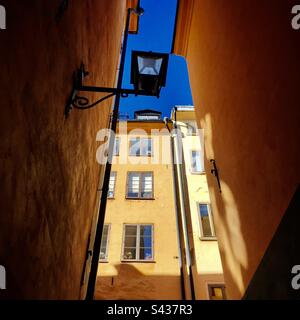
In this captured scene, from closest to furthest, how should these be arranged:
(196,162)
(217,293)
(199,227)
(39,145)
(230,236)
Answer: (39,145), (230,236), (217,293), (199,227), (196,162)

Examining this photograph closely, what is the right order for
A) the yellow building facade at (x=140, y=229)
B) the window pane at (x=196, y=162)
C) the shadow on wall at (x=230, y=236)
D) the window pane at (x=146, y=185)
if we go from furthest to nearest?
the window pane at (x=196, y=162) → the window pane at (x=146, y=185) → the yellow building facade at (x=140, y=229) → the shadow on wall at (x=230, y=236)

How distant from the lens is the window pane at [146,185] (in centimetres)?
1698

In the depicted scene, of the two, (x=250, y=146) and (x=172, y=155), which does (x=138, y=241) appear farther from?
(x=250, y=146)

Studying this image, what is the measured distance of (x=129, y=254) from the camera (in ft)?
46.9

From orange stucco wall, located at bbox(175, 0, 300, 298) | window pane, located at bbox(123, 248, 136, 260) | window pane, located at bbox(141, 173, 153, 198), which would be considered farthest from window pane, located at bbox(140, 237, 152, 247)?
orange stucco wall, located at bbox(175, 0, 300, 298)

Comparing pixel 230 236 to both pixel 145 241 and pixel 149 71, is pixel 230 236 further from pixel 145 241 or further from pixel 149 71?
pixel 145 241

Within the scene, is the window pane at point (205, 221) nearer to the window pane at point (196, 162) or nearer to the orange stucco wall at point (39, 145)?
the window pane at point (196, 162)

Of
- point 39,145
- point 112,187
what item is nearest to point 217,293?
point 112,187

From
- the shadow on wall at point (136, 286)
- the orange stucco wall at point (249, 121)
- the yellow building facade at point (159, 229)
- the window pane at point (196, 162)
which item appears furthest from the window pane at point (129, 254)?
the orange stucco wall at point (249, 121)

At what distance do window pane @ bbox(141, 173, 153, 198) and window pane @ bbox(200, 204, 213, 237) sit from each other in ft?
10.7

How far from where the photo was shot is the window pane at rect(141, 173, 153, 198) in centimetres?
1698

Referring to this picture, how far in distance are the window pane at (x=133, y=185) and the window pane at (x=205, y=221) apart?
13.0 ft

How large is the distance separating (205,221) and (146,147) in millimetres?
7519

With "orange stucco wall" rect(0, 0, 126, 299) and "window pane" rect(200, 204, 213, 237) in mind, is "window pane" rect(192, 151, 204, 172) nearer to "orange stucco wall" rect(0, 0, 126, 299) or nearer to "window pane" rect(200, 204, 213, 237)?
"window pane" rect(200, 204, 213, 237)
